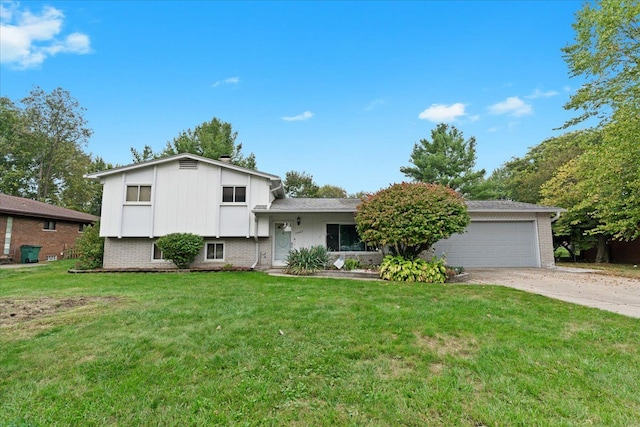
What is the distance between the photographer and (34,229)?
17109 mm

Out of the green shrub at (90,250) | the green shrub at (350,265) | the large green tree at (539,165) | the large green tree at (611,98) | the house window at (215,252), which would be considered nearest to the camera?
the large green tree at (611,98)

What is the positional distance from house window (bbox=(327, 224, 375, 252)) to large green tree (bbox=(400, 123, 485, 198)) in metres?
13.7

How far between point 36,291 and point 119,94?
12.1m

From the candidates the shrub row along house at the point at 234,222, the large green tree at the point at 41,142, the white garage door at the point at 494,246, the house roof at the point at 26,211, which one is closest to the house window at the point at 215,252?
the shrub row along house at the point at 234,222

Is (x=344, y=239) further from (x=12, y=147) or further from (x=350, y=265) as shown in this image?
(x=12, y=147)

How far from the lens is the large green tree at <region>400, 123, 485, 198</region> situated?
2447 cm

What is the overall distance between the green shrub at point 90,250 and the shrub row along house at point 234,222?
0.46 meters

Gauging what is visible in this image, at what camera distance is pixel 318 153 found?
21094mm

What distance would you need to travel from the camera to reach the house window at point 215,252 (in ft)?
41.7

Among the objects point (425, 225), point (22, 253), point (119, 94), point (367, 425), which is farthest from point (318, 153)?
point (367, 425)

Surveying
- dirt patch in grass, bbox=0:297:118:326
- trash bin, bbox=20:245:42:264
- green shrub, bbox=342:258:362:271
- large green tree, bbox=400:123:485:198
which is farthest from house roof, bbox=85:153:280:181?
large green tree, bbox=400:123:485:198

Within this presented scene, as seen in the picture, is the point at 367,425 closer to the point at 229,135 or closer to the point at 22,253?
the point at 22,253

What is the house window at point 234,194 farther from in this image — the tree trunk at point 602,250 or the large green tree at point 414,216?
the tree trunk at point 602,250

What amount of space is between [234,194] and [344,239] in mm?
5082
